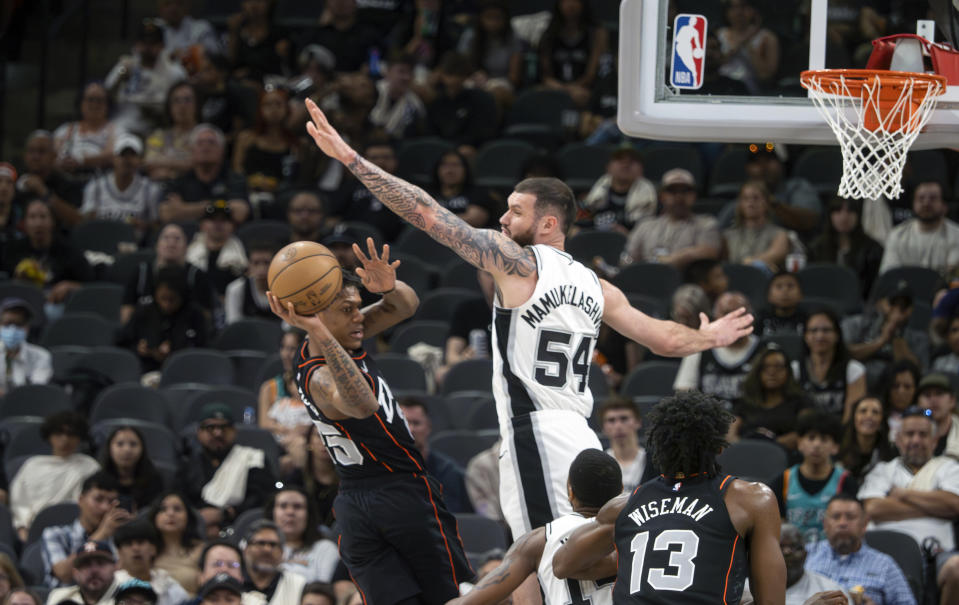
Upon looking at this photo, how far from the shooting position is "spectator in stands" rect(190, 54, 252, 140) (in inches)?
580

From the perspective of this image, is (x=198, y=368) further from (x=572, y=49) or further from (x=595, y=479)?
(x=595, y=479)

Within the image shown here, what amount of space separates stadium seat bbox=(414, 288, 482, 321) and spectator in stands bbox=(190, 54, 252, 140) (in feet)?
13.1

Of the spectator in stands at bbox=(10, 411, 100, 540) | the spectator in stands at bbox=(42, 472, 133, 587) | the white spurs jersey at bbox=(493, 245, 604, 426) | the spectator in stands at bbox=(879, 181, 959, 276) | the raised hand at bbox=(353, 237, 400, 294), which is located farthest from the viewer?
the spectator in stands at bbox=(879, 181, 959, 276)

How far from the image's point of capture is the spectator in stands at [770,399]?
969cm

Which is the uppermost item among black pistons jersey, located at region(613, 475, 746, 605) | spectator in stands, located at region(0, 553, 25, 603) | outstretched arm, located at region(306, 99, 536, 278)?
outstretched arm, located at region(306, 99, 536, 278)

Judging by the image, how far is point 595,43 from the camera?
14836 millimetres

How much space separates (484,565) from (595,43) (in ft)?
26.2

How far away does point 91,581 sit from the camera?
27.9 ft

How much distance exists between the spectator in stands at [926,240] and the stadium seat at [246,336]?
17.0 ft

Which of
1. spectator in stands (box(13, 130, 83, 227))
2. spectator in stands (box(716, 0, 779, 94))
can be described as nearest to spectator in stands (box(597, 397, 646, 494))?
spectator in stands (box(716, 0, 779, 94))

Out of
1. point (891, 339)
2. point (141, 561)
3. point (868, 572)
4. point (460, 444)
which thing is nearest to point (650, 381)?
point (460, 444)

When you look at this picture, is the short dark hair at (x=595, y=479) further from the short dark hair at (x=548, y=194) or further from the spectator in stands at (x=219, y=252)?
the spectator in stands at (x=219, y=252)

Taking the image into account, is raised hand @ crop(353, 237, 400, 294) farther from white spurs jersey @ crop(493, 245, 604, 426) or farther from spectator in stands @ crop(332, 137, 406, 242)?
spectator in stands @ crop(332, 137, 406, 242)

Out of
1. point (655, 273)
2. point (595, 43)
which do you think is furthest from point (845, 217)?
point (595, 43)
